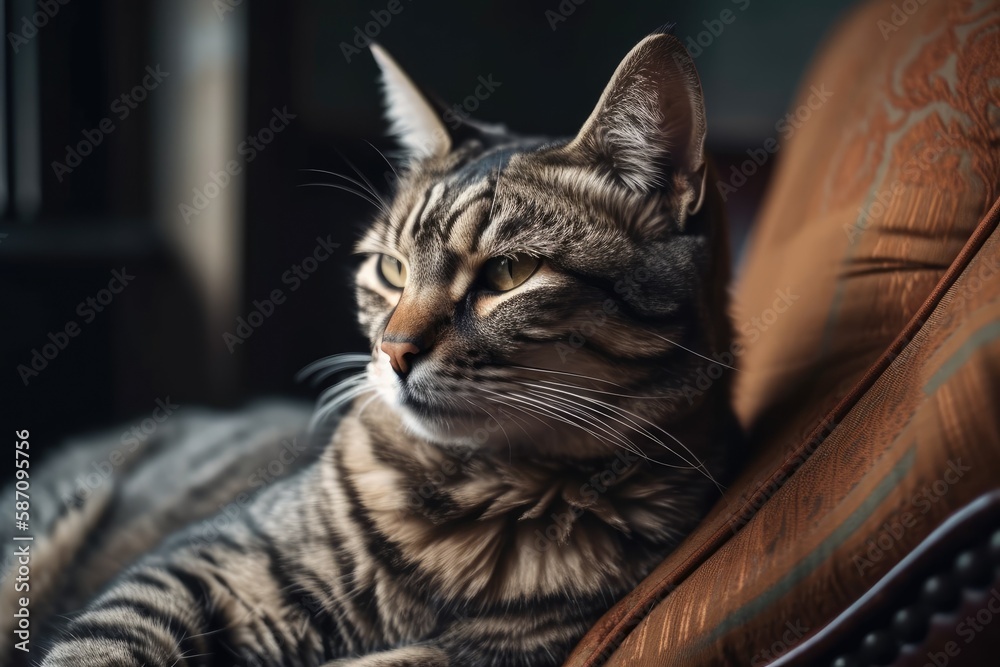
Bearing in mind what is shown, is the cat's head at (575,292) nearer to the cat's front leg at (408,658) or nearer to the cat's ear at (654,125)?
the cat's ear at (654,125)

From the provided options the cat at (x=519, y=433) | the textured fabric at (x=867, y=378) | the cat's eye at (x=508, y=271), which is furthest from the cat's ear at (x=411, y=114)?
the textured fabric at (x=867, y=378)

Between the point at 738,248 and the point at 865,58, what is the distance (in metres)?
0.60

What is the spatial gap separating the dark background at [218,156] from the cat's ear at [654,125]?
340 mm

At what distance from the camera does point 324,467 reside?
77 centimetres

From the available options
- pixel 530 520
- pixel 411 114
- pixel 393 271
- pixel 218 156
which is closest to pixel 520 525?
pixel 530 520

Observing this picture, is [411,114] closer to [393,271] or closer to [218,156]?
[393,271]

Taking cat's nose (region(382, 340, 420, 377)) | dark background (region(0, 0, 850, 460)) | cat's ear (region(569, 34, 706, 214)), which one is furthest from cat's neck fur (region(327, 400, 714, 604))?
dark background (region(0, 0, 850, 460))

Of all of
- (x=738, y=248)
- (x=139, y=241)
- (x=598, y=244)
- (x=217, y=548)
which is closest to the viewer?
(x=598, y=244)

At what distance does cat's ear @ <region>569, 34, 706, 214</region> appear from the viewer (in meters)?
0.58

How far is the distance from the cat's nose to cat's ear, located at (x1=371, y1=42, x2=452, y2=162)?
26 cm

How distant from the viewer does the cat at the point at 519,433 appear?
62 cm

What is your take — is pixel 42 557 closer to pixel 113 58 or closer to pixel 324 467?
pixel 324 467

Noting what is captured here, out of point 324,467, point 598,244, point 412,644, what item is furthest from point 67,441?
point 598,244

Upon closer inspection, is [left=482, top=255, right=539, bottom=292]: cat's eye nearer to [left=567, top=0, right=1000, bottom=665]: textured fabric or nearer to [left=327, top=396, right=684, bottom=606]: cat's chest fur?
[left=327, top=396, right=684, bottom=606]: cat's chest fur
